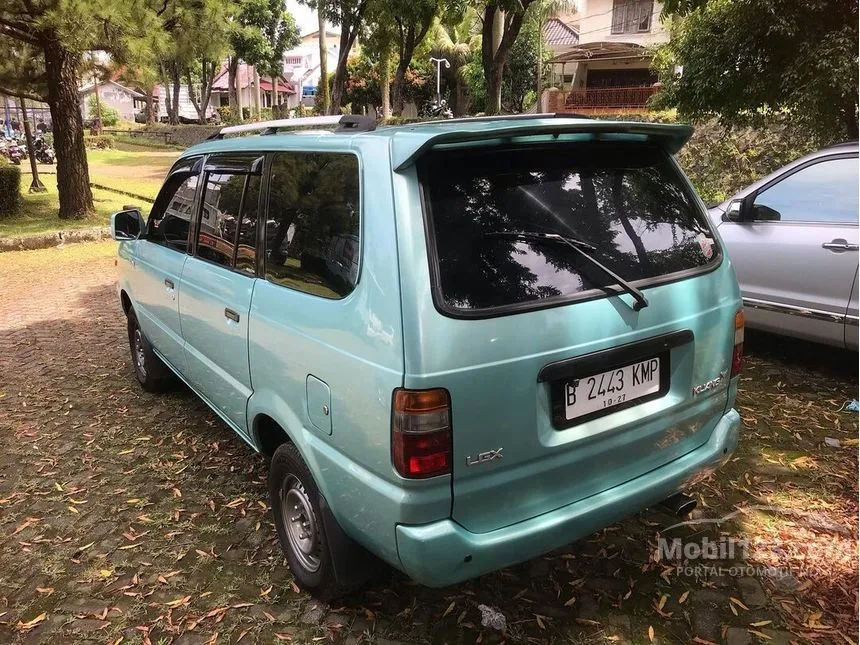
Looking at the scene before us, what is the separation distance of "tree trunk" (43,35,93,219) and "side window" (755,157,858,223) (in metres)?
11.0

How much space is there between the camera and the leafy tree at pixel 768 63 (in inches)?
286

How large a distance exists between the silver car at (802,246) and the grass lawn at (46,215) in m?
11.1

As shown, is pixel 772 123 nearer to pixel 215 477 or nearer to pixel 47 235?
pixel 215 477

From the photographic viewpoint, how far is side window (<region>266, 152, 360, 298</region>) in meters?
2.27

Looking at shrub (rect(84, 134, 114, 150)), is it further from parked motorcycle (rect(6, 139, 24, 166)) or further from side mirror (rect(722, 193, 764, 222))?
side mirror (rect(722, 193, 764, 222))

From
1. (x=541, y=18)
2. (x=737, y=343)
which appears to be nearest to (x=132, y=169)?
(x=541, y=18)

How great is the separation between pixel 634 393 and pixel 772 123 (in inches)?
372

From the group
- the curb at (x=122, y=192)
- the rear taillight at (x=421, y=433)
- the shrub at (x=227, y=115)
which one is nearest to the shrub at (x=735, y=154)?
the rear taillight at (x=421, y=433)

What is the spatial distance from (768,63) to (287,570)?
8339 mm

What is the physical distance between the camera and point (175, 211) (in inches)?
152

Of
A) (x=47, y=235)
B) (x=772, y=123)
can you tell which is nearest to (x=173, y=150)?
(x=47, y=235)

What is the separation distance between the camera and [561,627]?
2502mm

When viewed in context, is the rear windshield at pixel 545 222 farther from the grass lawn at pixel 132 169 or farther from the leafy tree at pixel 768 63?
the grass lawn at pixel 132 169

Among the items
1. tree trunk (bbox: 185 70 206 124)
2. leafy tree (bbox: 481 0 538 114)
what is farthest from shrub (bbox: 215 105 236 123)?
leafy tree (bbox: 481 0 538 114)
